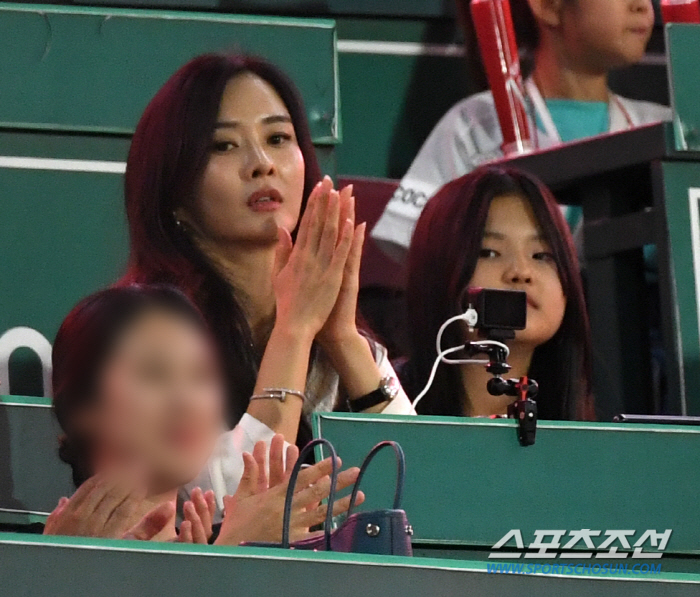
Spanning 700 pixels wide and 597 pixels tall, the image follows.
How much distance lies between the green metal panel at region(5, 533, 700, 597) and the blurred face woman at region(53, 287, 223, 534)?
0.52m

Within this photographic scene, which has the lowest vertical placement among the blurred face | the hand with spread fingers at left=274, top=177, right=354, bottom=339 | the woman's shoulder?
the hand with spread fingers at left=274, top=177, right=354, bottom=339

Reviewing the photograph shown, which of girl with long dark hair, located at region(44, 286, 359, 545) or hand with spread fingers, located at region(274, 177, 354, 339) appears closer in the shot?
girl with long dark hair, located at region(44, 286, 359, 545)

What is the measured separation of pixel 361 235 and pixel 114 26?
0.61 m

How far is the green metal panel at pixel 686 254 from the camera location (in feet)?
7.59

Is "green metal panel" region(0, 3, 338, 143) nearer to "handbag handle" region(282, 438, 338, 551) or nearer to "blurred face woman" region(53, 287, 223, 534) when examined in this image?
"blurred face woman" region(53, 287, 223, 534)

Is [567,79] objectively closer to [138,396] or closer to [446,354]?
[446,354]

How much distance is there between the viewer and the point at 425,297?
2.34 metres

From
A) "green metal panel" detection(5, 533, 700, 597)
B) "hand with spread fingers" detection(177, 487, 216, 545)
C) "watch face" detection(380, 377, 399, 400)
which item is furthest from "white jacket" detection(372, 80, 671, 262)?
"green metal panel" detection(5, 533, 700, 597)

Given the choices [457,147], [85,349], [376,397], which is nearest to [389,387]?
[376,397]

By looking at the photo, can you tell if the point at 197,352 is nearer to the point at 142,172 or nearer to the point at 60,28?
the point at 142,172

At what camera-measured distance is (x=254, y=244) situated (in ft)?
7.22

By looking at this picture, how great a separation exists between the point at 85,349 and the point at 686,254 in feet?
3.04

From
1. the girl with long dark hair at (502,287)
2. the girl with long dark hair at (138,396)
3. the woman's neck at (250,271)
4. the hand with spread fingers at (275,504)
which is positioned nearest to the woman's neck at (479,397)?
the girl with long dark hair at (502,287)

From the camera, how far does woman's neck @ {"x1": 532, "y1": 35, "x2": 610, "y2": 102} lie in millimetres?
2928
